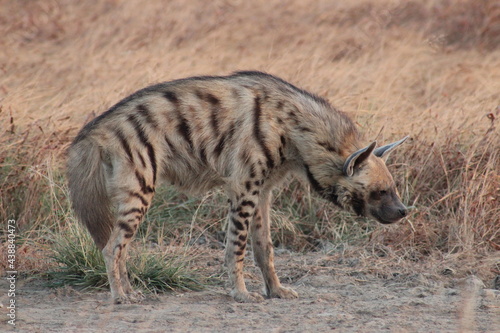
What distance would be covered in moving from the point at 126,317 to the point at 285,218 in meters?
2.12

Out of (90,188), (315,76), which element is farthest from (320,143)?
(315,76)

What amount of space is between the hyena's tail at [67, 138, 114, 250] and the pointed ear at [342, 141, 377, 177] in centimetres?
146

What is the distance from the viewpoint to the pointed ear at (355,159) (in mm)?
4910

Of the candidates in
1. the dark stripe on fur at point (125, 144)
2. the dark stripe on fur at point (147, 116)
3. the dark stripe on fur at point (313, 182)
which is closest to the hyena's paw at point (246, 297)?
the dark stripe on fur at point (313, 182)

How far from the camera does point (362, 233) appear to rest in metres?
6.36

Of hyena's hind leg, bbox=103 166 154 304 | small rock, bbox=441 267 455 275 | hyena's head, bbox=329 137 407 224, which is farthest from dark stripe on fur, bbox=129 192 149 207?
small rock, bbox=441 267 455 275

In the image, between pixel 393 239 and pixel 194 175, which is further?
pixel 393 239

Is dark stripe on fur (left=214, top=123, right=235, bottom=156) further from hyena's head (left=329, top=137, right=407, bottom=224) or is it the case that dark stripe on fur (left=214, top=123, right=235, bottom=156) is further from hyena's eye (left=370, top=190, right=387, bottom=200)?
hyena's eye (left=370, top=190, right=387, bottom=200)

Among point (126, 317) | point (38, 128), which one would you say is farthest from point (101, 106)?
point (126, 317)

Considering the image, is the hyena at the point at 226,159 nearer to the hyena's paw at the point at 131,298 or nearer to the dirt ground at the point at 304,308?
the hyena's paw at the point at 131,298

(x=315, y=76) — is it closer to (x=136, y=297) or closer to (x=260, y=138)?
(x=260, y=138)

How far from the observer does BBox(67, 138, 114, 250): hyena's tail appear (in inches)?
193

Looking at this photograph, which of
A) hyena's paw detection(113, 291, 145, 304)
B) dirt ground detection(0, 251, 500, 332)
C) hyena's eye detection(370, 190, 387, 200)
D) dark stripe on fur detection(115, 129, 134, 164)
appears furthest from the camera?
hyena's eye detection(370, 190, 387, 200)

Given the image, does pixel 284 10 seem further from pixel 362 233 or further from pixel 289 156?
pixel 289 156
